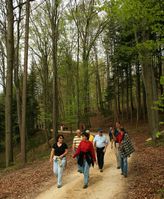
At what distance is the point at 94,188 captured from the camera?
8.76m

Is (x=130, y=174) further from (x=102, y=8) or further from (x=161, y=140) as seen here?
(x=161, y=140)

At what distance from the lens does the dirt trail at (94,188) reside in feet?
26.6

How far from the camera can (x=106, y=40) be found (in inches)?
1471

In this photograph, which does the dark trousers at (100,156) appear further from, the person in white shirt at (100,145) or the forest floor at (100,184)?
the forest floor at (100,184)

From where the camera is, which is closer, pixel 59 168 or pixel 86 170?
pixel 86 170

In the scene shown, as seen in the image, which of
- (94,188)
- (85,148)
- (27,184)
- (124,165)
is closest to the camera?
(94,188)

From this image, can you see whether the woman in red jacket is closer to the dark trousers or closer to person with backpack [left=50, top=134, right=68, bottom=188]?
person with backpack [left=50, top=134, right=68, bottom=188]

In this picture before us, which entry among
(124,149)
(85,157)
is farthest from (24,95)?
(124,149)

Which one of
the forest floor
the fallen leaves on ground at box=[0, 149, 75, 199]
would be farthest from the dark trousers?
the fallen leaves on ground at box=[0, 149, 75, 199]

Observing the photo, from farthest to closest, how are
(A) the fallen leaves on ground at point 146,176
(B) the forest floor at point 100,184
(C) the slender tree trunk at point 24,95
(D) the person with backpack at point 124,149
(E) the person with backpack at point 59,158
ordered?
(C) the slender tree trunk at point 24,95 < (D) the person with backpack at point 124,149 < (E) the person with backpack at point 59,158 < (B) the forest floor at point 100,184 < (A) the fallen leaves on ground at point 146,176

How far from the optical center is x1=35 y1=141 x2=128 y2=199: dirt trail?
8.09 m

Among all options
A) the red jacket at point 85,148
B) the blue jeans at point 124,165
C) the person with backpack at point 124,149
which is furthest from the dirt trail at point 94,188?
the red jacket at point 85,148

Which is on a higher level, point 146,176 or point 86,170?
point 86,170

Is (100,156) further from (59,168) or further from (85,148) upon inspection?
(59,168)
